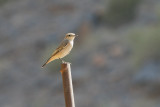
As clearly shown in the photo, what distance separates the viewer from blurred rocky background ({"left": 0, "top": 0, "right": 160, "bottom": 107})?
70.5ft

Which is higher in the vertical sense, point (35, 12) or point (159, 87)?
point (35, 12)

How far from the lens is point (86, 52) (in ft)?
80.8

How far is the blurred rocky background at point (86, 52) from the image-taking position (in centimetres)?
2148

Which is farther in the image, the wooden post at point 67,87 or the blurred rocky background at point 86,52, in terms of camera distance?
the blurred rocky background at point 86,52

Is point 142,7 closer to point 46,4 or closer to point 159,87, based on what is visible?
point 46,4

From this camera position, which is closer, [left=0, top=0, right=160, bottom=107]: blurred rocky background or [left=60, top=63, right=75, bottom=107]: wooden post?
[left=60, top=63, right=75, bottom=107]: wooden post

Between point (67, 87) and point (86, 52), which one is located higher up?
point (86, 52)

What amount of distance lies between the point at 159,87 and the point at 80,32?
700 centimetres

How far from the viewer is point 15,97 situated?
24250 millimetres

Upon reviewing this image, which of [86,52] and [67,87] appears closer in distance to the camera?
[67,87]

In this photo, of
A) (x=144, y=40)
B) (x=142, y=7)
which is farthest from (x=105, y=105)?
(x=142, y=7)

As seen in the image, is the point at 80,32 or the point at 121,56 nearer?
the point at 121,56

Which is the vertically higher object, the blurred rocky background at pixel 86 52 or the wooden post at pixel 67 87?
the blurred rocky background at pixel 86 52

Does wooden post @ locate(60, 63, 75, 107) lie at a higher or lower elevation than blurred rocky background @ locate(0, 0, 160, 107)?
lower
